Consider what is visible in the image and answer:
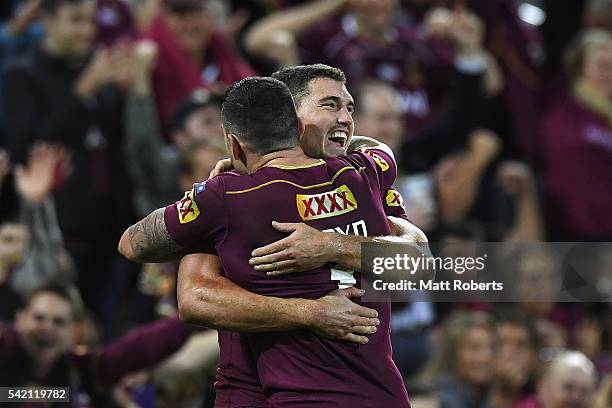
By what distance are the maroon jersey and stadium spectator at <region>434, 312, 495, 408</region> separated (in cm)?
390

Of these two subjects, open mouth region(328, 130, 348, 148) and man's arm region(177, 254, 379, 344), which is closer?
man's arm region(177, 254, 379, 344)

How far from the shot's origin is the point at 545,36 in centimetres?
1219

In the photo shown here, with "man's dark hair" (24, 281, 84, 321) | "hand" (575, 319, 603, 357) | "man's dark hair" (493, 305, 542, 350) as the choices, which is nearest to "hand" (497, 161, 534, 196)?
"hand" (575, 319, 603, 357)

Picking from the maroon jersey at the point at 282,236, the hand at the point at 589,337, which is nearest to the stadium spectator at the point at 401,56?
the hand at the point at 589,337

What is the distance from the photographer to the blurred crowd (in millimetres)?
8047

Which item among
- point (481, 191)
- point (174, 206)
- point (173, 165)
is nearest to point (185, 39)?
point (173, 165)

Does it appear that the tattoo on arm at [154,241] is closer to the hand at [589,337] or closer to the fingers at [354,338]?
the fingers at [354,338]

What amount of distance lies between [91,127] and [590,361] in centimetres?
355

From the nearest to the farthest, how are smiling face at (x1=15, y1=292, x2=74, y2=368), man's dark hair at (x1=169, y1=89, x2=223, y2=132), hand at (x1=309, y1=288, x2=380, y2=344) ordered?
1. hand at (x1=309, y1=288, x2=380, y2=344)
2. smiling face at (x1=15, y1=292, x2=74, y2=368)
3. man's dark hair at (x1=169, y1=89, x2=223, y2=132)

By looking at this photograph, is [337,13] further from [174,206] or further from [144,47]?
[174,206]

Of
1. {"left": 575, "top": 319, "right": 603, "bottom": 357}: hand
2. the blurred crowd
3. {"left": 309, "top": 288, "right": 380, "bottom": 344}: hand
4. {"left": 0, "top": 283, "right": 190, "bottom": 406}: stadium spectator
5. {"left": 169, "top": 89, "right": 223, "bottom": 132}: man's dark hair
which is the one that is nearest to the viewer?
{"left": 309, "top": 288, "right": 380, "bottom": 344}: hand

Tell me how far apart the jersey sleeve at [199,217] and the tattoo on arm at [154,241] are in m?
0.04

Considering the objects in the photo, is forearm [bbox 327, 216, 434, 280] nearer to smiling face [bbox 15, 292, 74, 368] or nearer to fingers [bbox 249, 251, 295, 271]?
fingers [bbox 249, 251, 295, 271]

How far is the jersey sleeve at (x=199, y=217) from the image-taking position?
5.02m
